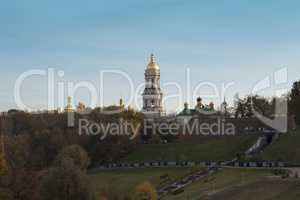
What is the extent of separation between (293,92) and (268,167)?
13.2 metres

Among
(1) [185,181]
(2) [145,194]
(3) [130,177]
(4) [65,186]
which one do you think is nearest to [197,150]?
(3) [130,177]

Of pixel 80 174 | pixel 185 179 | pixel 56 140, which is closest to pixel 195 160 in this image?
pixel 185 179

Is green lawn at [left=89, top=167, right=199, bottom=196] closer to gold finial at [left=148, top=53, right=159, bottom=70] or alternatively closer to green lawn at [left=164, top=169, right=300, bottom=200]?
green lawn at [left=164, top=169, right=300, bottom=200]

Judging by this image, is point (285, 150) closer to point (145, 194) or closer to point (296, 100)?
point (296, 100)

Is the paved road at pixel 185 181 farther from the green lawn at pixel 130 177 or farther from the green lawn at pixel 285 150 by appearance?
the green lawn at pixel 285 150

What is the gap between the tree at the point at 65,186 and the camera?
114ft

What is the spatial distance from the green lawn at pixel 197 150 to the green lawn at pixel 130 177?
20.3ft

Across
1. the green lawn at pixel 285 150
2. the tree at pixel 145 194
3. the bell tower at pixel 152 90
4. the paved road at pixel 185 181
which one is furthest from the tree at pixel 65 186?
the bell tower at pixel 152 90

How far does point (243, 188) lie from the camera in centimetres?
3578

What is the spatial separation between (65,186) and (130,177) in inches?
780

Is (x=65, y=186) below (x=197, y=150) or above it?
below

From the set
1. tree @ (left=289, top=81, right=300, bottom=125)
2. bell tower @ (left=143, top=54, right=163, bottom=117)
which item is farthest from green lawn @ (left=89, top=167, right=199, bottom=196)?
bell tower @ (left=143, top=54, right=163, bottom=117)

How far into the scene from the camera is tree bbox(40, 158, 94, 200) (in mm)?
34688

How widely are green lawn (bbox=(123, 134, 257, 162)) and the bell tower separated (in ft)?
147
